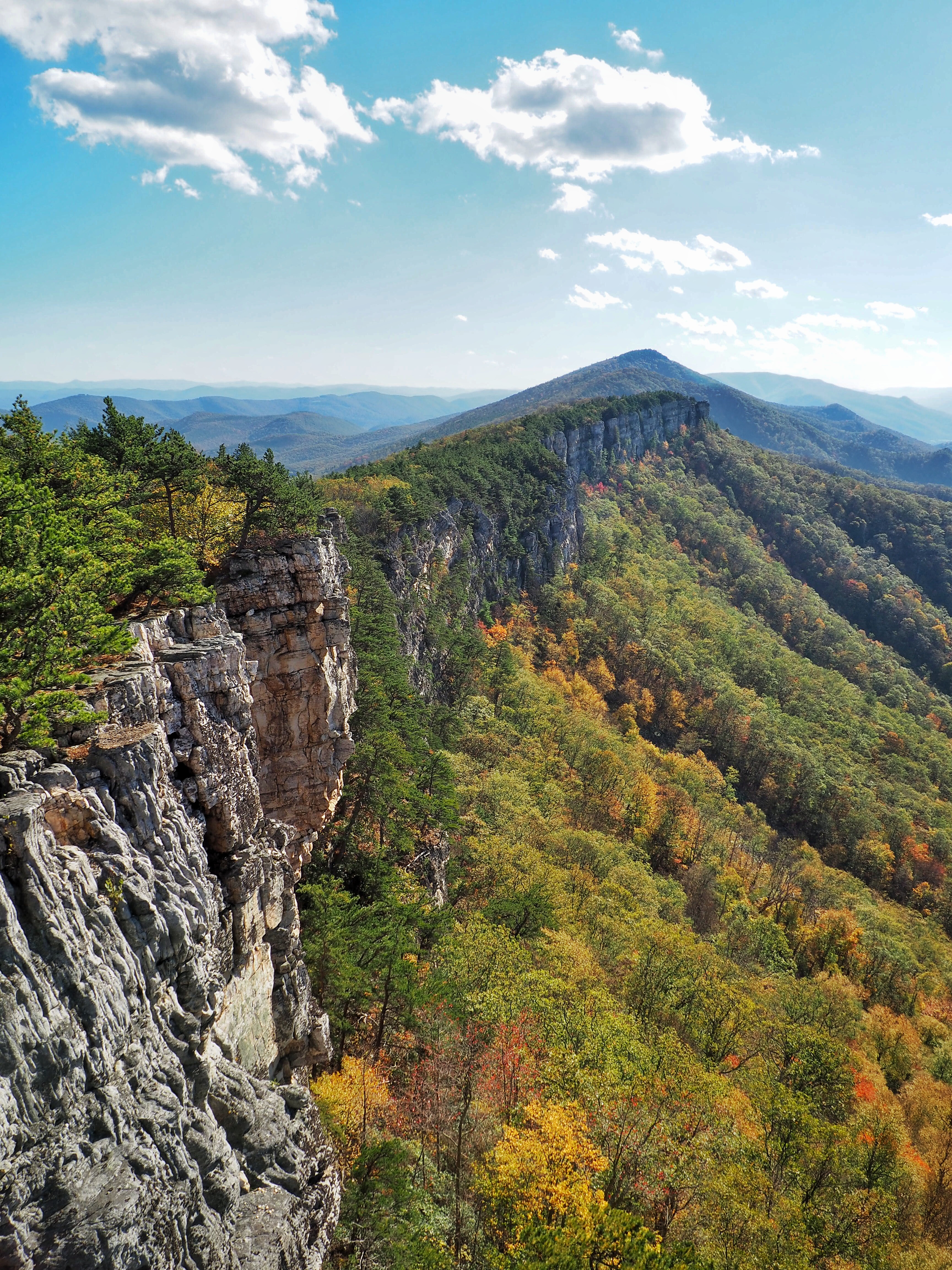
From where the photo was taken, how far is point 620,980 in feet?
134

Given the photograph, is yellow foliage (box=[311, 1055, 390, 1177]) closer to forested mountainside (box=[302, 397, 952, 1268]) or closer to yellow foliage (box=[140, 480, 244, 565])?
forested mountainside (box=[302, 397, 952, 1268])

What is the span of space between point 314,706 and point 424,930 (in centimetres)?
1469

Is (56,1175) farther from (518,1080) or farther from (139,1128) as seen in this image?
(518,1080)

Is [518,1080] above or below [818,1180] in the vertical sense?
above

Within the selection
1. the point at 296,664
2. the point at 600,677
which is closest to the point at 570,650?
the point at 600,677

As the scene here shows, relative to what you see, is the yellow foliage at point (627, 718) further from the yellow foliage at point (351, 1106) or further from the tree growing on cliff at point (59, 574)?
the tree growing on cliff at point (59, 574)

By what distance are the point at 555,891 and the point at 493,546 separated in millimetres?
68598

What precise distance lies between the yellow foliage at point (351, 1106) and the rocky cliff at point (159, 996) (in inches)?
53.9

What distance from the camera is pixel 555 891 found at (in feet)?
150

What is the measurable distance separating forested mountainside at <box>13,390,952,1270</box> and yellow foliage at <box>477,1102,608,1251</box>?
0.56ft

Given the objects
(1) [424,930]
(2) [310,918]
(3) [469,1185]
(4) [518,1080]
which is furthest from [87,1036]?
(1) [424,930]

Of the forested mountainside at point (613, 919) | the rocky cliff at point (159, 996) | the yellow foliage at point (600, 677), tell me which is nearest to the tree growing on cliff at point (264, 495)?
the rocky cliff at point (159, 996)

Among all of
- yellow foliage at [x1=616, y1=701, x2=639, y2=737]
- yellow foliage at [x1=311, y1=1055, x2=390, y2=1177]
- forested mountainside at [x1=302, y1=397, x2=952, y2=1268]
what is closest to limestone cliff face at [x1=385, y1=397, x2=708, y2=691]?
forested mountainside at [x1=302, y1=397, x2=952, y2=1268]

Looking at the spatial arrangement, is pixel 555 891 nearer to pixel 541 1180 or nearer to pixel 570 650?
pixel 541 1180
